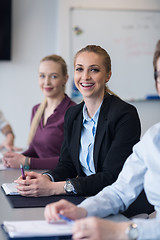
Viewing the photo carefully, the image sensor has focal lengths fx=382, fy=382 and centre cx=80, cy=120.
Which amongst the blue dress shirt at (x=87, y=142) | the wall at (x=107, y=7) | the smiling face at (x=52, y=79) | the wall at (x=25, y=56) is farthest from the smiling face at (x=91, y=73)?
the wall at (x=25, y=56)

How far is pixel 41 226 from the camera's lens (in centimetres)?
113

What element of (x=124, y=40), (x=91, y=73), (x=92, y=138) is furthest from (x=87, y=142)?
(x=124, y=40)

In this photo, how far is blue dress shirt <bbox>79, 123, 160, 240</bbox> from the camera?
4.10 feet

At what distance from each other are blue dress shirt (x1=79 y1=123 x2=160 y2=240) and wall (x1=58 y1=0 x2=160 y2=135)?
3.26 meters

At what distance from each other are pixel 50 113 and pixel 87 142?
0.79 meters

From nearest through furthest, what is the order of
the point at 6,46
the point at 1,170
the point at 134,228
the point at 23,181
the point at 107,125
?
the point at 134,228 → the point at 23,181 → the point at 107,125 → the point at 1,170 → the point at 6,46

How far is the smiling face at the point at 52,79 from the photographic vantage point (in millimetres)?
2598

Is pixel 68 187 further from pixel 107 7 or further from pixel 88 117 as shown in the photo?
pixel 107 7

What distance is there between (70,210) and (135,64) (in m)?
3.80

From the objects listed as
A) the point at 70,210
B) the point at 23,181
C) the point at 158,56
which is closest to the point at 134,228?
the point at 70,210

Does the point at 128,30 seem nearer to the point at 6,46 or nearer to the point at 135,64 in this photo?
the point at 135,64

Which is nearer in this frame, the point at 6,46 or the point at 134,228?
the point at 134,228

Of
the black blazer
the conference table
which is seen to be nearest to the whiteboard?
the black blazer

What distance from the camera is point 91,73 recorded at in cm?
185
